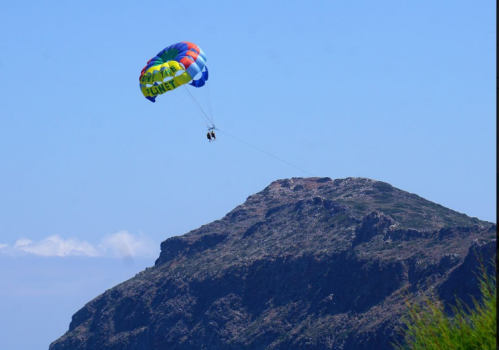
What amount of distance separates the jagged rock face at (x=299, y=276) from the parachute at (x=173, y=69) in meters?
52.5

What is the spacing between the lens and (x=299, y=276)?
500 feet

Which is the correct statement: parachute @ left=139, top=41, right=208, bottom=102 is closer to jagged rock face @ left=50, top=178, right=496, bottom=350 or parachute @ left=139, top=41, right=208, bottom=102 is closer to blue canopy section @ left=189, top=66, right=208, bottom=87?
blue canopy section @ left=189, top=66, right=208, bottom=87

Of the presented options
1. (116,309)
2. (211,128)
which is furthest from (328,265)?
(211,128)

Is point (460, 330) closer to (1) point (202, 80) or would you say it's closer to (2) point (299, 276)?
(1) point (202, 80)

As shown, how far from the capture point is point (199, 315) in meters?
158

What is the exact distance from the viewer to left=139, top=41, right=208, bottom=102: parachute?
7631 centimetres

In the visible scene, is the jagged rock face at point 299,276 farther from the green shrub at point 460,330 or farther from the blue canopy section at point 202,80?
the green shrub at point 460,330

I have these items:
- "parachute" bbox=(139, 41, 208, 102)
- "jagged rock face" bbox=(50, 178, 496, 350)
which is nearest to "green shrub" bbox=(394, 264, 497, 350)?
"parachute" bbox=(139, 41, 208, 102)

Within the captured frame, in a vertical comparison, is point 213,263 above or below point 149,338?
above

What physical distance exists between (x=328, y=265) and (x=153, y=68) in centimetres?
7948

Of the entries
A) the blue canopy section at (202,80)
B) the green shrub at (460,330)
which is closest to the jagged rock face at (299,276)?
the blue canopy section at (202,80)

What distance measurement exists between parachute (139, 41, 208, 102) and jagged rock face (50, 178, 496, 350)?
52451 millimetres

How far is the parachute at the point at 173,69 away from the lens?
7631 centimetres

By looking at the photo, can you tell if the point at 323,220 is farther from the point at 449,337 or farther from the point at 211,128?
the point at 449,337
